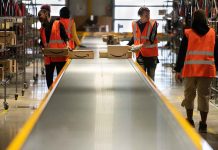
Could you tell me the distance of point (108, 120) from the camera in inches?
136

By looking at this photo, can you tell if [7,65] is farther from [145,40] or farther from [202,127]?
[202,127]

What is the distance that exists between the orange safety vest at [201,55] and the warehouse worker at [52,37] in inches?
90.9

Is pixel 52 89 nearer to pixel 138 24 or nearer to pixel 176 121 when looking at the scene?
pixel 176 121

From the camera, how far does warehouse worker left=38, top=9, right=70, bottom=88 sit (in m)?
8.65

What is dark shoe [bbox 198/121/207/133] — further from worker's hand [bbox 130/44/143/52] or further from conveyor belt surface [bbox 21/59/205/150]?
conveyor belt surface [bbox 21/59/205/150]

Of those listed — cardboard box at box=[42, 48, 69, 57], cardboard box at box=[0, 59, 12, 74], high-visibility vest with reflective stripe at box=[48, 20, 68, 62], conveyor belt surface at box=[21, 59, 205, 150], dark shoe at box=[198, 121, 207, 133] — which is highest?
high-visibility vest with reflective stripe at box=[48, 20, 68, 62]

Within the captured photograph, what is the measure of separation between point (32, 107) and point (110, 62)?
9.19ft

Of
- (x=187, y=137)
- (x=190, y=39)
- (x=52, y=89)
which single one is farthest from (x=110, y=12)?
(x=187, y=137)

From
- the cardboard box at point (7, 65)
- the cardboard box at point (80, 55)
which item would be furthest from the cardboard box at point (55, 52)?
the cardboard box at point (7, 65)

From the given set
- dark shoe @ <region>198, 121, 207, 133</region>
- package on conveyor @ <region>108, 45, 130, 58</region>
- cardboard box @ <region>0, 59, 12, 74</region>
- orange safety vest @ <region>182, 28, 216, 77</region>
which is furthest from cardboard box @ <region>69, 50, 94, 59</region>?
cardboard box @ <region>0, 59, 12, 74</region>

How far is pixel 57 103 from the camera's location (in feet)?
13.0

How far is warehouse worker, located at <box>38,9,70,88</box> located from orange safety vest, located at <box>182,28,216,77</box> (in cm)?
231

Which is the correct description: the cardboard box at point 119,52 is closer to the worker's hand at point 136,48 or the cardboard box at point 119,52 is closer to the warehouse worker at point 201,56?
the worker's hand at point 136,48

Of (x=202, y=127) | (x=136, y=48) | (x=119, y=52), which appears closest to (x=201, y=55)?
(x=202, y=127)
